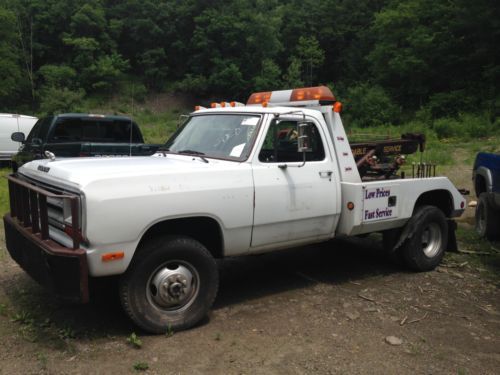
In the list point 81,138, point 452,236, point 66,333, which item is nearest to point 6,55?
point 81,138

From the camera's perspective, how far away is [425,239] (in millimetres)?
6574

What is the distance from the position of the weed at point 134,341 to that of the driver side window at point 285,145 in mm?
2038

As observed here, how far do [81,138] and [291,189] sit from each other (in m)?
7.11

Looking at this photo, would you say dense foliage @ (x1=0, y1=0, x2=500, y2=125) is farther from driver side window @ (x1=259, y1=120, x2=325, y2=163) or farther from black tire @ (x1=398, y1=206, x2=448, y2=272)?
driver side window @ (x1=259, y1=120, x2=325, y2=163)

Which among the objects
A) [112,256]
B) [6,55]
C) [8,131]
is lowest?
[112,256]

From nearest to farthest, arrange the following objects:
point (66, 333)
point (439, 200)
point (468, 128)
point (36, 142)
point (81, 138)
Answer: point (66, 333) → point (439, 200) → point (36, 142) → point (81, 138) → point (468, 128)

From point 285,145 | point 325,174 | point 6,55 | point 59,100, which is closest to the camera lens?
point 285,145

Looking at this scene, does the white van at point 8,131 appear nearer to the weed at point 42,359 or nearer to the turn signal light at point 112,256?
the weed at point 42,359

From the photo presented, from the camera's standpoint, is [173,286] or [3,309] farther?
[3,309]

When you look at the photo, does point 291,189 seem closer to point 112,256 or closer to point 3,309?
point 112,256

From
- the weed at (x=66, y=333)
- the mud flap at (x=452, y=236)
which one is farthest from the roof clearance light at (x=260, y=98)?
the weed at (x=66, y=333)

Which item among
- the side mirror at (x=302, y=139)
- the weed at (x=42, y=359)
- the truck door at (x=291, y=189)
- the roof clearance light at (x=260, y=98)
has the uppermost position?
the roof clearance light at (x=260, y=98)

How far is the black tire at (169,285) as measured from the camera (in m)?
4.15

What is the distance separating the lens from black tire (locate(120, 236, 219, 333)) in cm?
415
